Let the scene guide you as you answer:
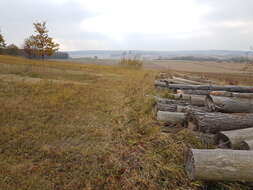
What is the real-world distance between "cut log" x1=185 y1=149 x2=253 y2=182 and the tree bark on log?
63 centimetres

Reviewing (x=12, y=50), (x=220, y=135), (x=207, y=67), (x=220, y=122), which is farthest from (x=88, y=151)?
(x=207, y=67)

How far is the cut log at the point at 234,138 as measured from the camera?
293 centimetres

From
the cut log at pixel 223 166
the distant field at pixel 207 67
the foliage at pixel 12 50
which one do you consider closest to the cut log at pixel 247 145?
the cut log at pixel 223 166

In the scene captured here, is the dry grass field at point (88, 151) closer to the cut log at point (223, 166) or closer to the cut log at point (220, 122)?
the cut log at point (223, 166)

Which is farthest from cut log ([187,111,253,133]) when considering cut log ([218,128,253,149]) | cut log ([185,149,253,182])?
cut log ([185,149,253,182])

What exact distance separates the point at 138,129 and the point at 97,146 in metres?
1.12

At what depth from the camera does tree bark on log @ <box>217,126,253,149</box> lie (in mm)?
2934

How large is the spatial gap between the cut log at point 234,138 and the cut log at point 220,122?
0.72 feet

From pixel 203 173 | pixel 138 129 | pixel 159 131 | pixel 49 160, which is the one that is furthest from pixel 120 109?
pixel 203 173

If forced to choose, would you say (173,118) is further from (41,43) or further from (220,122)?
(41,43)

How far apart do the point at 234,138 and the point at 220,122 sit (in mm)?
516

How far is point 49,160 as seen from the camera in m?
2.96

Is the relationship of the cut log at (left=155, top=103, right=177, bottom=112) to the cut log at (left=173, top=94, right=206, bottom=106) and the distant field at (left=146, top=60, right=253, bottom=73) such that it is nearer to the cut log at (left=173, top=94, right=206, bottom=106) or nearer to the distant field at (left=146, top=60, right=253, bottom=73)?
the cut log at (left=173, top=94, right=206, bottom=106)

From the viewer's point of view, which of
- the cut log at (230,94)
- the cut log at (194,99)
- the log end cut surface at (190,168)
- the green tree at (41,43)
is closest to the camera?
the log end cut surface at (190,168)
